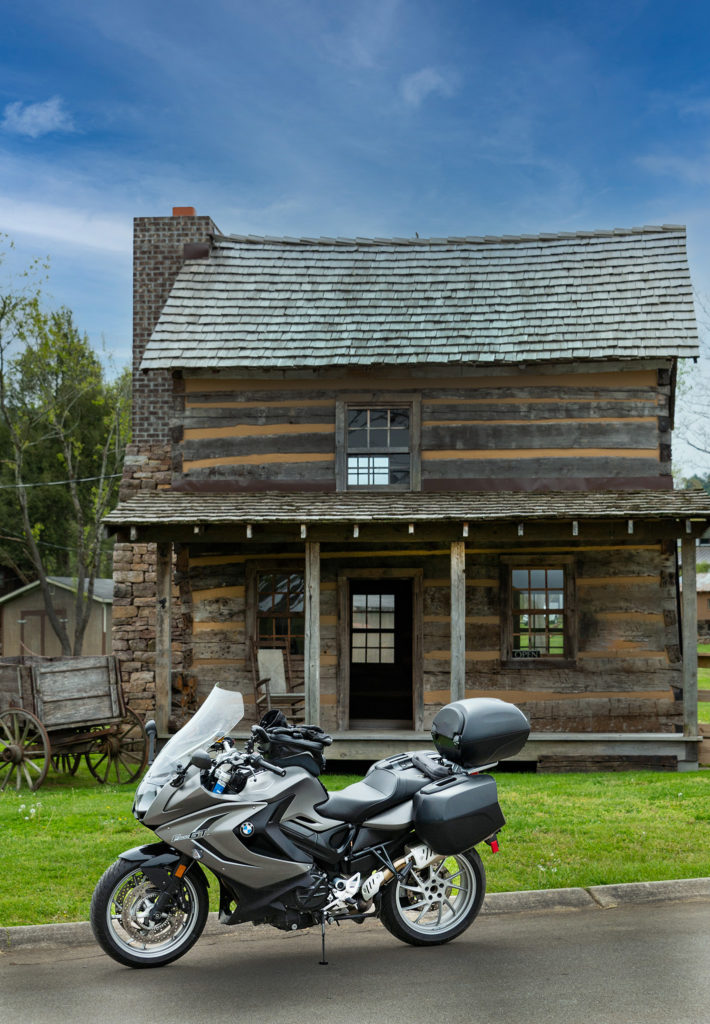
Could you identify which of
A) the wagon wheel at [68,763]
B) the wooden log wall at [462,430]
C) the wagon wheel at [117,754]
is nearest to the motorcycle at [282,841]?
the wagon wheel at [117,754]

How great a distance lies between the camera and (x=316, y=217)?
178 feet

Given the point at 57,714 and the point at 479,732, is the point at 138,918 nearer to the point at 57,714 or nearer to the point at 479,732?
the point at 479,732

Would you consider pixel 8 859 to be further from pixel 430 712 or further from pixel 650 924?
pixel 430 712

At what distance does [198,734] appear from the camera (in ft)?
17.6

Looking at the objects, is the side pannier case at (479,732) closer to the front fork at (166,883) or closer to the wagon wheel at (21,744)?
the front fork at (166,883)

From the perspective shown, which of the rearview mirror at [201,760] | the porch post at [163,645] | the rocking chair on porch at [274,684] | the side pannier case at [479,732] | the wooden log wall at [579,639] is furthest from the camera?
the rocking chair on porch at [274,684]

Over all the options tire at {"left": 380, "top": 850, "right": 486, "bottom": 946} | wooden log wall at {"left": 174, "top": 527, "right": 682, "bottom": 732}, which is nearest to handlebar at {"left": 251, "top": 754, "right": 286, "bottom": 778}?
tire at {"left": 380, "top": 850, "right": 486, "bottom": 946}

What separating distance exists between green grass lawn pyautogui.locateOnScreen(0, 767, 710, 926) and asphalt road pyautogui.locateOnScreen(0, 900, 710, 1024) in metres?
0.73

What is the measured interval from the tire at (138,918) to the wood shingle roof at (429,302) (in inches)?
380

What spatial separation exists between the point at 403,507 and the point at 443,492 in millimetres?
1220

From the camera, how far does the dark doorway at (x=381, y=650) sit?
16766 mm

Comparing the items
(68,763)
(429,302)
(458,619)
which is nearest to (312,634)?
(458,619)

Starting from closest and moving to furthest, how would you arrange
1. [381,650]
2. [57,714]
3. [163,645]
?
[57,714]
[163,645]
[381,650]

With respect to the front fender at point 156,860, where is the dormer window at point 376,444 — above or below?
above
